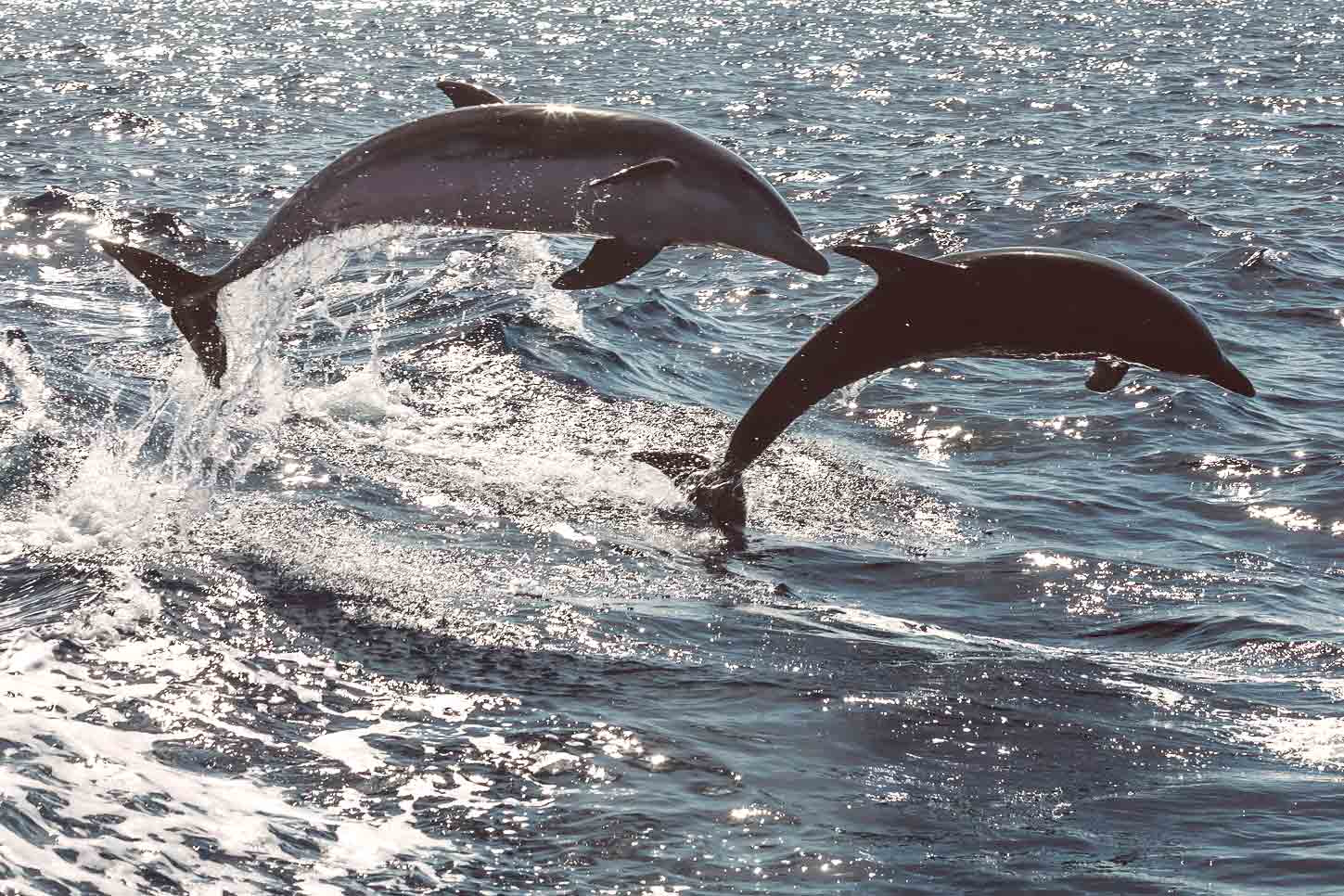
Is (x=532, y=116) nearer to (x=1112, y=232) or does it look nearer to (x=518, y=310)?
(x=518, y=310)

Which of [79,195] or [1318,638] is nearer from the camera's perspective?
[1318,638]

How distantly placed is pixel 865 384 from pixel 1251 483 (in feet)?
13.8

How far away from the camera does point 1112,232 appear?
944 inches

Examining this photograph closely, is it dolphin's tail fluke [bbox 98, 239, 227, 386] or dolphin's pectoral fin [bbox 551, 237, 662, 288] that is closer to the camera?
dolphin's pectoral fin [bbox 551, 237, 662, 288]

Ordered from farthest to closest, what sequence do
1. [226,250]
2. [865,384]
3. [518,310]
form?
[226,250]
[518,310]
[865,384]

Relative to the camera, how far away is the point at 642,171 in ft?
33.3

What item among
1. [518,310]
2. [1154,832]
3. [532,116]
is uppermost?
[532,116]

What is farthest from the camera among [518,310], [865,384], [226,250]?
[226,250]

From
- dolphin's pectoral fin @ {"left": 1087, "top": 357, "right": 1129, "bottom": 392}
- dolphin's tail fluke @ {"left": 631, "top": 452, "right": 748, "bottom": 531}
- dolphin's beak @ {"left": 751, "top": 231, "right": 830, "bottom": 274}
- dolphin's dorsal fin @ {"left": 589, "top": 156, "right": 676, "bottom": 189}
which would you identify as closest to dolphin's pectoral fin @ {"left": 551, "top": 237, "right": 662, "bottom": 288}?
dolphin's dorsal fin @ {"left": 589, "top": 156, "right": 676, "bottom": 189}

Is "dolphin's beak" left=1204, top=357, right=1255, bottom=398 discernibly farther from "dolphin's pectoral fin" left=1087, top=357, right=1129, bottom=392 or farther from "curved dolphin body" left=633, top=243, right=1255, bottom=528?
"dolphin's pectoral fin" left=1087, top=357, right=1129, bottom=392

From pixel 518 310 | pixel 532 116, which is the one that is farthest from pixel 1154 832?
pixel 518 310

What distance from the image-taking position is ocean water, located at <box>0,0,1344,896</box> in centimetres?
769

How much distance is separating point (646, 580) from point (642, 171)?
117 inches

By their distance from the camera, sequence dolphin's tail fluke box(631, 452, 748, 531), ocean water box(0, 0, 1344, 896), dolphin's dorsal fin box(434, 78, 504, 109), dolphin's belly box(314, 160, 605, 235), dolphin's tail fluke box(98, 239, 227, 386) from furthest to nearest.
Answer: dolphin's tail fluke box(631, 452, 748, 531), dolphin's tail fluke box(98, 239, 227, 386), dolphin's dorsal fin box(434, 78, 504, 109), dolphin's belly box(314, 160, 605, 235), ocean water box(0, 0, 1344, 896)
